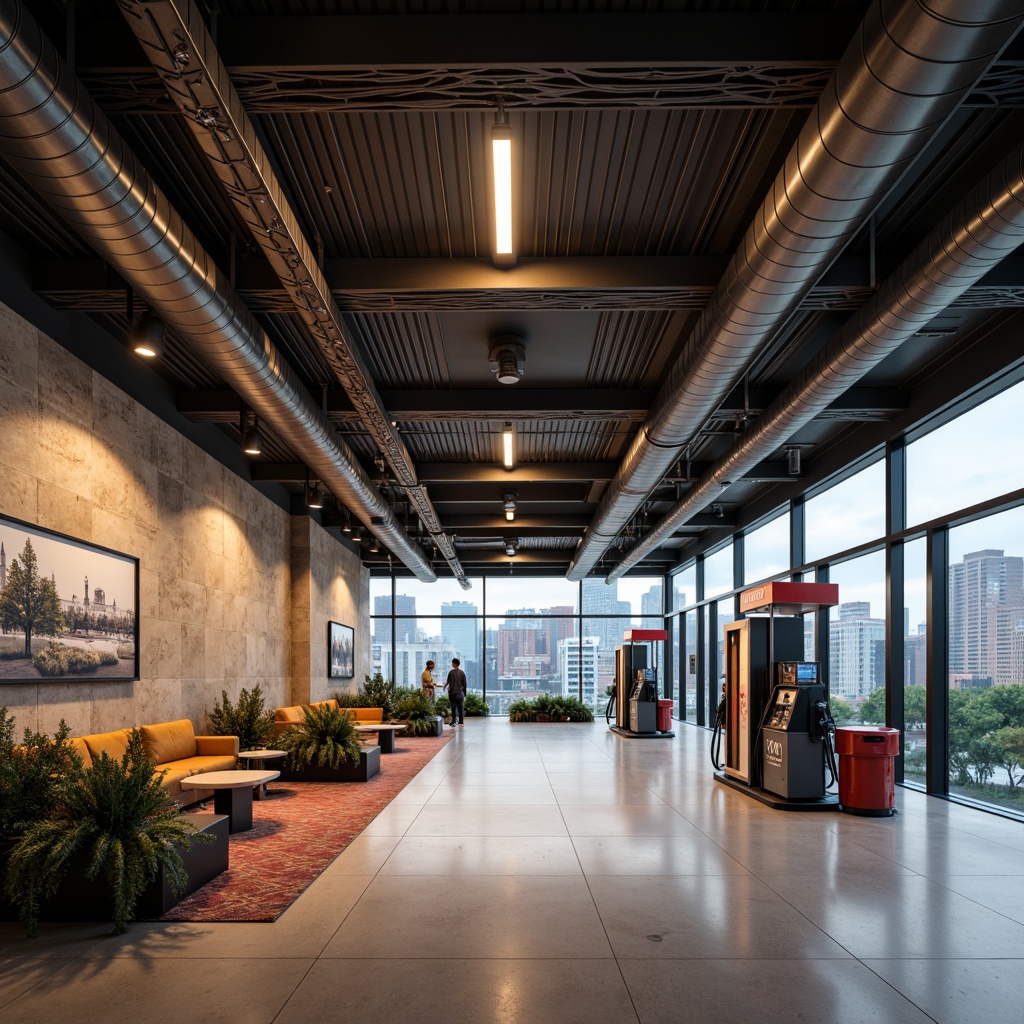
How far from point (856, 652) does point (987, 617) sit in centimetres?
339

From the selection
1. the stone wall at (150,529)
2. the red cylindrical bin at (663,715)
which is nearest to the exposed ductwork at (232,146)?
the stone wall at (150,529)

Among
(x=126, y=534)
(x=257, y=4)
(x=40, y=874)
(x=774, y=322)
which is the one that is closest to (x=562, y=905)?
(x=40, y=874)

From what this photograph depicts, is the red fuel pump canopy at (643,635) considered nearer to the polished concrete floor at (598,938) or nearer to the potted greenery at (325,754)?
the potted greenery at (325,754)

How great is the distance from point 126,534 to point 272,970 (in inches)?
216

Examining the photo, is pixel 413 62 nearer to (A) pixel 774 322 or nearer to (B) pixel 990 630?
(A) pixel 774 322

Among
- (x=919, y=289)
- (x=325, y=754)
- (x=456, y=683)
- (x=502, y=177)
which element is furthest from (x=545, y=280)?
(x=456, y=683)

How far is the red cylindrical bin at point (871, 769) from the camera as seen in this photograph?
831 centimetres

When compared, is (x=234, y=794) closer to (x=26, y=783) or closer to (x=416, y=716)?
(x=26, y=783)

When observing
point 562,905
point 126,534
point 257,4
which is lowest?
point 562,905

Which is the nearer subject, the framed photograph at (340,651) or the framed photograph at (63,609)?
the framed photograph at (63,609)

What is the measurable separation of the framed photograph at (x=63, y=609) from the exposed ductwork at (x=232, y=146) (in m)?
2.73

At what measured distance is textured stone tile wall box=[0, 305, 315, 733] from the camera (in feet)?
22.2

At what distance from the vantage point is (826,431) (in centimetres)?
1202

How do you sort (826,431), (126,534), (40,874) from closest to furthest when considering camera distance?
(40,874) < (126,534) < (826,431)
